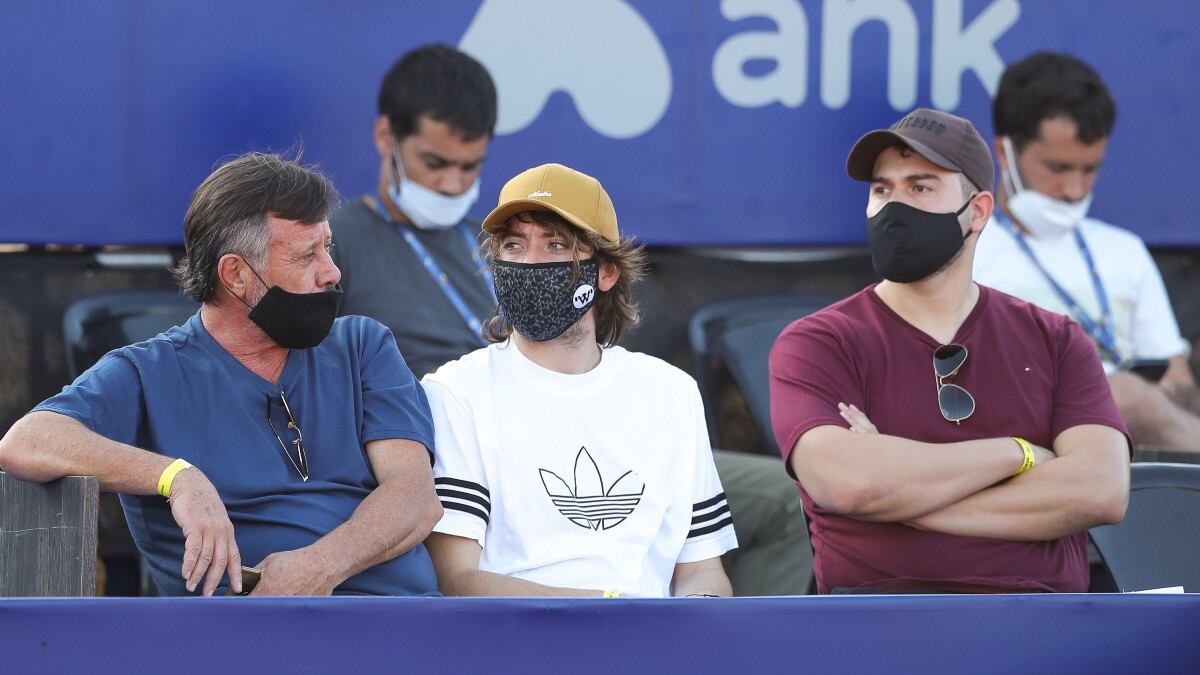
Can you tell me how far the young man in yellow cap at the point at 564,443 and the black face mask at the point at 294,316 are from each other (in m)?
0.27

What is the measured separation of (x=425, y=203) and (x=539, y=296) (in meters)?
1.54

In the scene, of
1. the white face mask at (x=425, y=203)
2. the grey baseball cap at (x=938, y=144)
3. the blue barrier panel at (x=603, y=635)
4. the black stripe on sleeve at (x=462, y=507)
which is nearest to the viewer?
the blue barrier panel at (x=603, y=635)

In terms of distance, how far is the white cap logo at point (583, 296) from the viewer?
289 centimetres

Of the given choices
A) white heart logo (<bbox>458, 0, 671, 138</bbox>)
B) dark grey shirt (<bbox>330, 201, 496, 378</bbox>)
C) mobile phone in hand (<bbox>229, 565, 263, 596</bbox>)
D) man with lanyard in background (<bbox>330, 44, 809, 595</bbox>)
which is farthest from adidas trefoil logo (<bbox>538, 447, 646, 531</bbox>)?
white heart logo (<bbox>458, 0, 671, 138</bbox>)

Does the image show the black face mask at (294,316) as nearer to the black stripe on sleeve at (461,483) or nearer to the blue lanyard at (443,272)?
the black stripe on sleeve at (461,483)

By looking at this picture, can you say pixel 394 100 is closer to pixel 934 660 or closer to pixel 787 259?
pixel 787 259

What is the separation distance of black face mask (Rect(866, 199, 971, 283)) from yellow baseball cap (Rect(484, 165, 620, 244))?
58 centimetres

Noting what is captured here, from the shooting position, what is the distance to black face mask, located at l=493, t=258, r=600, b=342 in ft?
9.38

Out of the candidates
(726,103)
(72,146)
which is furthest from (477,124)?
(72,146)

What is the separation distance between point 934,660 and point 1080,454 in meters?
1.02

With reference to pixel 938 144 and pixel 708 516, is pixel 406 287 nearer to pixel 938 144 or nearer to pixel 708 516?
pixel 708 516

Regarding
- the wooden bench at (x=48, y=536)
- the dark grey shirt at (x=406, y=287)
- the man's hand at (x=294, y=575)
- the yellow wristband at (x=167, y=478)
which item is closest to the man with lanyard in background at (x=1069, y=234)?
the dark grey shirt at (x=406, y=287)

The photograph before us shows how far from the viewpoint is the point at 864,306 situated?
3.09 meters

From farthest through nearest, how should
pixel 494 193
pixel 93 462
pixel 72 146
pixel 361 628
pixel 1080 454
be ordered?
pixel 494 193, pixel 72 146, pixel 1080 454, pixel 93 462, pixel 361 628
